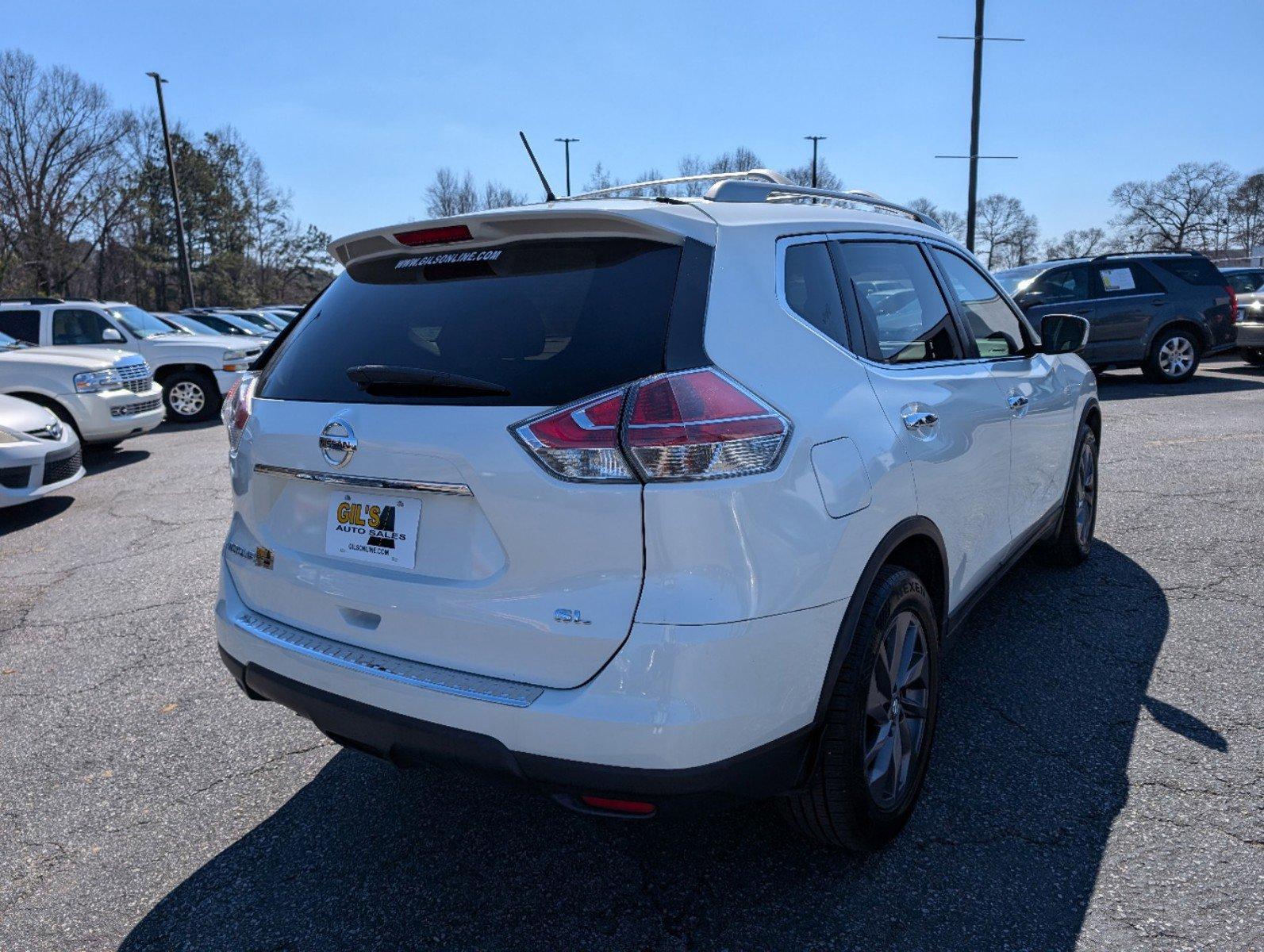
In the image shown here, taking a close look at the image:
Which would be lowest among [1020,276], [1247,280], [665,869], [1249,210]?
[665,869]

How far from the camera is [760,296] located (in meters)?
2.27

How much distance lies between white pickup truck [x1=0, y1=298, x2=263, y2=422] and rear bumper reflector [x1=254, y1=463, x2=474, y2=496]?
1042 centimetres

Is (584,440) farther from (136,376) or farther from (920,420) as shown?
(136,376)

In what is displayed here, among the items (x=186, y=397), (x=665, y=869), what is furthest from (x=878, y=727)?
(x=186, y=397)

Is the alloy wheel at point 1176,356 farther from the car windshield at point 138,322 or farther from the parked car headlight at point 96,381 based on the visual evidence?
the car windshield at point 138,322

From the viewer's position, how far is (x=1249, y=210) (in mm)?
81312

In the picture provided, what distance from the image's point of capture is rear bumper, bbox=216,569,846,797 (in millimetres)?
1926

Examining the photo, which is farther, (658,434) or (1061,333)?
(1061,333)

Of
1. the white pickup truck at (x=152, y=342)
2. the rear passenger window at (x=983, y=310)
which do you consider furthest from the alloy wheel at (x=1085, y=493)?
the white pickup truck at (x=152, y=342)

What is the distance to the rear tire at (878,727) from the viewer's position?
7.52 feet

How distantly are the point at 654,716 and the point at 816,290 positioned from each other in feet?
4.13

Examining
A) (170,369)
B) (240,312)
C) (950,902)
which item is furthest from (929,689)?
(240,312)

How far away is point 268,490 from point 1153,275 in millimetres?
14498

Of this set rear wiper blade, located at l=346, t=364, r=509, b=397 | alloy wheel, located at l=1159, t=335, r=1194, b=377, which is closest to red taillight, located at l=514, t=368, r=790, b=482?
rear wiper blade, located at l=346, t=364, r=509, b=397
